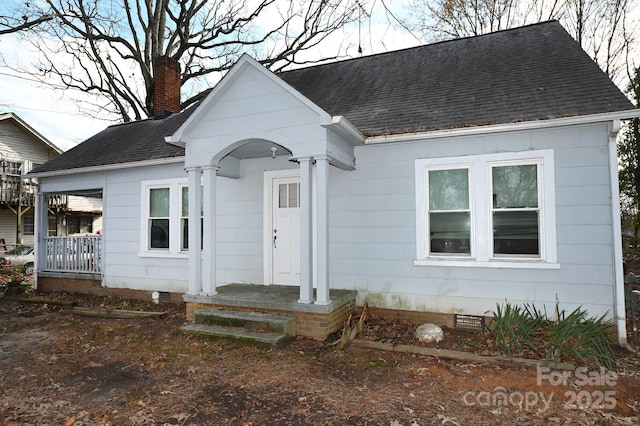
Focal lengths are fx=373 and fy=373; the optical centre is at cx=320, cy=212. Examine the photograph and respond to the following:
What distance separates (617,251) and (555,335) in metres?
1.54

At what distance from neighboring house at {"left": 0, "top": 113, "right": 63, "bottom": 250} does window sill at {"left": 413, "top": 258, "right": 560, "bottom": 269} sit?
66.7 ft

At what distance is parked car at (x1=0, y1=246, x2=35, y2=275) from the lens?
48.8ft

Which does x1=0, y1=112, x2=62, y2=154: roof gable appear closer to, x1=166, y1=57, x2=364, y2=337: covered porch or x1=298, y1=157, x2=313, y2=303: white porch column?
x1=166, y1=57, x2=364, y2=337: covered porch

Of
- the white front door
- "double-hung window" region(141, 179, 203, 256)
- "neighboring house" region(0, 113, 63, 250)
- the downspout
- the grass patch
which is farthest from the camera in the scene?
"neighboring house" region(0, 113, 63, 250)

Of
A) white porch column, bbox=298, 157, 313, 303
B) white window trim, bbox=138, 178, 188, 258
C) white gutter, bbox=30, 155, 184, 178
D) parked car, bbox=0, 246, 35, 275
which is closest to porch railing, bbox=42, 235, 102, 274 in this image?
white gutter, bbox=30, 155, 184, 178

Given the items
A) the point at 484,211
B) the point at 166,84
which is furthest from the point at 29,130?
the point at 484,211

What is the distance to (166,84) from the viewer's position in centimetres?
1133

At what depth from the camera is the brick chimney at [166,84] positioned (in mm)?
11250

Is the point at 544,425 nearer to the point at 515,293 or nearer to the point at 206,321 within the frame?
the point at 515,293

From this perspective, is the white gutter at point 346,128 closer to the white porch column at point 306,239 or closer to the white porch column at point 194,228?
the white porch column at point 306,239

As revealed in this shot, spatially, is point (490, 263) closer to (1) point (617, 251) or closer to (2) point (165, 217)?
(1) point (617, 251)

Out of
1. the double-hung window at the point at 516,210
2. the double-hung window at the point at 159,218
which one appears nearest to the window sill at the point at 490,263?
the double-hung window at the point at 516,210

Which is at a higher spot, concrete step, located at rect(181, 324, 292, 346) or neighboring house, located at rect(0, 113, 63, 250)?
neighboring house, located at rect(0, 113, 63, 250)

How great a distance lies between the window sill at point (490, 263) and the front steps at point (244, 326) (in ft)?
8.04
